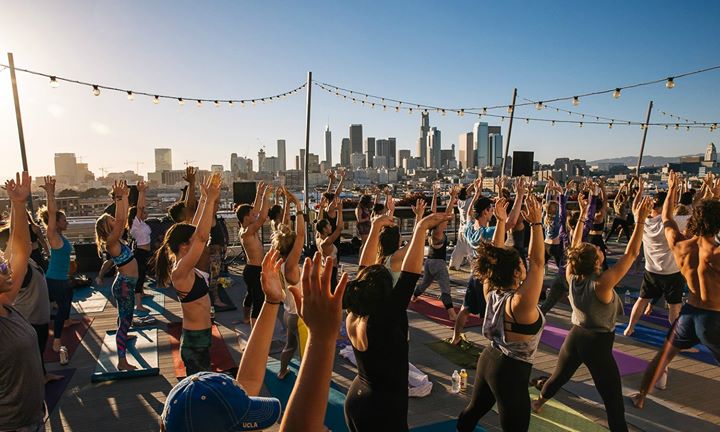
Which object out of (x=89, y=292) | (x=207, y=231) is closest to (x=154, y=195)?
(x=89, y=292)

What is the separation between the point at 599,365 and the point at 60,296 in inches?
238

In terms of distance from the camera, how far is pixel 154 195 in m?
23.9

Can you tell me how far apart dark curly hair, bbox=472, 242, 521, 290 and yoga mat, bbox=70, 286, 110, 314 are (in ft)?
23.9

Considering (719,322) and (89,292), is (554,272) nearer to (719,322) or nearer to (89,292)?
(719,322)

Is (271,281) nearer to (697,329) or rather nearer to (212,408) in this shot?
(212,408)

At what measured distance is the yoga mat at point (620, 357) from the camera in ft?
17.1

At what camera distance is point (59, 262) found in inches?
215

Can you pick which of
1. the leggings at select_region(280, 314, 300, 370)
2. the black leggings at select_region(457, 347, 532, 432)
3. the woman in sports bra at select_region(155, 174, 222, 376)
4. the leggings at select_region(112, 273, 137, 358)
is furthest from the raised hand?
the leggings at select_region(112, 273, 137, 358)

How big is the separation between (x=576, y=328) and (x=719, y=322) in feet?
4.37

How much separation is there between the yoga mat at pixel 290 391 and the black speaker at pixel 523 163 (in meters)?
9.44

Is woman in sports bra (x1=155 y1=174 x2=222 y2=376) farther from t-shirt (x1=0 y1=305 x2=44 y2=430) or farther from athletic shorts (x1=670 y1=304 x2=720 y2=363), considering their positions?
athletic shorts (x1=670 y1=304 x2=720 y2=363)

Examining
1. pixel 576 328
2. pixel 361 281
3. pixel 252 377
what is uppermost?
pixel 361 281

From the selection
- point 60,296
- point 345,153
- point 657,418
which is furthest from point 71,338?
point 345,153

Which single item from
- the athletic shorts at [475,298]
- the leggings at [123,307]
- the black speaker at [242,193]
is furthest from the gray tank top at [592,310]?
the black speaker at [242,193]
